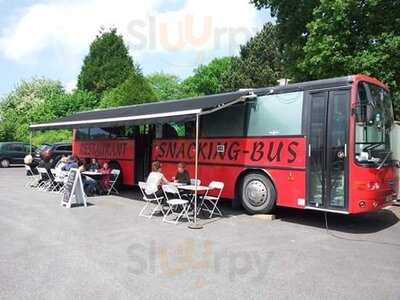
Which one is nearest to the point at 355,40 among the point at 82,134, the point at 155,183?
the point at 155,183

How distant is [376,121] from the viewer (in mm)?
9766

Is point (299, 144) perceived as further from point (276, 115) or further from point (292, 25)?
point (292, 25)

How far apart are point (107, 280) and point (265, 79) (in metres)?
31.7

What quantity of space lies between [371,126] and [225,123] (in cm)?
384

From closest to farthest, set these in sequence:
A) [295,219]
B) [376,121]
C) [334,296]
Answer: [334,296] < [376,121] < [295,219]

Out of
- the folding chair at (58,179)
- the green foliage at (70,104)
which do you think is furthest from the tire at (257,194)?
the green foliage at (70,104)

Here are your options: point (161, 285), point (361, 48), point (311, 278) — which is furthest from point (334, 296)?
point (361, 48)

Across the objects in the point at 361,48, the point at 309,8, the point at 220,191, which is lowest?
the point at 220,191

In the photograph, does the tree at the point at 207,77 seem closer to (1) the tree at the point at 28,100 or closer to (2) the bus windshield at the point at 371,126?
(1) the tree at the point at 28,100

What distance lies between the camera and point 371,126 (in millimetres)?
9609

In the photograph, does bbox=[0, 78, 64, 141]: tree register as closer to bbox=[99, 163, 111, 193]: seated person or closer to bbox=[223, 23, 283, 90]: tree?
bbox=[223, 23, 283, 90]: tree

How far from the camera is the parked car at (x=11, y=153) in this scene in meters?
29.8

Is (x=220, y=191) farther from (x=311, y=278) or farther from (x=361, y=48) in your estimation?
(x=361, y=48)

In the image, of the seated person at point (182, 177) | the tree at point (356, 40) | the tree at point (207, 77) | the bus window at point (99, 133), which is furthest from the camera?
the tree at point (207, 77)
